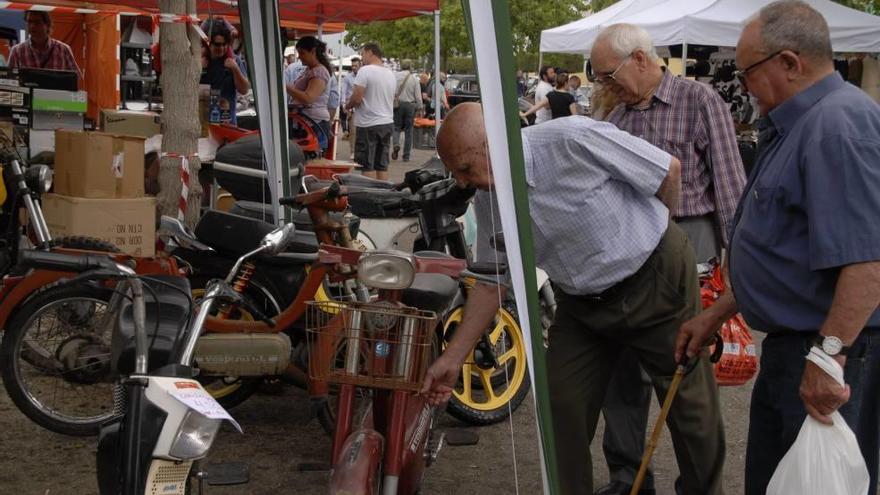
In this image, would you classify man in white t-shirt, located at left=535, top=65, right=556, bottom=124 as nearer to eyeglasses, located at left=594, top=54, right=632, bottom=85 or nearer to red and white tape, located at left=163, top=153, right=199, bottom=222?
red and white tape, located at left=163, top=153, right=199, bottom=222

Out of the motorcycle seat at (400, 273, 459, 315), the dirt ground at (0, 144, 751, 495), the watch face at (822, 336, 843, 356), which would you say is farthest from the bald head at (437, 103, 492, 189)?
the dirt ground at (0, 144, 751, 495)

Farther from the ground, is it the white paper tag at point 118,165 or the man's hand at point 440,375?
the white paper tag at point 118,165

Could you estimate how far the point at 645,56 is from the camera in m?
4.79

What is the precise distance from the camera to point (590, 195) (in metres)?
A: 3.62

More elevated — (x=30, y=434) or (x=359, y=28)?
(x=359, y=28)

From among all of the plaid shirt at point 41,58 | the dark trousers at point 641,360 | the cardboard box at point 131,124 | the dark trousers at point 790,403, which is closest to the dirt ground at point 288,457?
the dark trousers at point 641,360

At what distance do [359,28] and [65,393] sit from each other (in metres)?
44.6

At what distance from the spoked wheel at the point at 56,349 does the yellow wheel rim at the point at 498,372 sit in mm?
1670

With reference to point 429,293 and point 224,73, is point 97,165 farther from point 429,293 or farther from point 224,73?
point 224,73

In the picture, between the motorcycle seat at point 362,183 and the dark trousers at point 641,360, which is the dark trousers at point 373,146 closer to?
the motorcycle seat at point 362,183

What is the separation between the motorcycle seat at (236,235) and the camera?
5414mm

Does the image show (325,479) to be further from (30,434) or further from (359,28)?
(359,28)

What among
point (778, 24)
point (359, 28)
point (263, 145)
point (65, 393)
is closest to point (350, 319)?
point (778, 24)

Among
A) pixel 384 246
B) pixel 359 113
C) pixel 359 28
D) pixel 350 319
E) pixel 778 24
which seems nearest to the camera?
pixel 778 24
